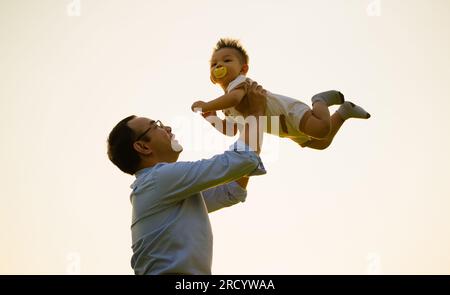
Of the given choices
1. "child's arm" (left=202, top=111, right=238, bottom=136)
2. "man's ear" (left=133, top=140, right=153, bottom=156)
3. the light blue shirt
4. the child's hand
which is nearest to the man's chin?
"man's ear" (left=133, top=140, right=153, bottom=156)

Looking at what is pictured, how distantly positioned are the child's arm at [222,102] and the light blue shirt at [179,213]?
71 centimetres

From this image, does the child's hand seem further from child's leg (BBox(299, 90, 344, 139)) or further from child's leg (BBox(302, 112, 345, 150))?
child's leg (BBox(302, 112, 345, 150))

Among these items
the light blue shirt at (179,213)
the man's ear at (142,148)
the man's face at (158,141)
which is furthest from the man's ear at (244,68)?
the light blue shirt at (179,213)

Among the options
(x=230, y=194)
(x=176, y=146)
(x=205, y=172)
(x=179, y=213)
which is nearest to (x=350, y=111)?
(x=230, y=194)

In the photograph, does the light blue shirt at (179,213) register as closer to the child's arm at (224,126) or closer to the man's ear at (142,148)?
the man's ear at (142,148)

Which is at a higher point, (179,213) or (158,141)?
(158,141)

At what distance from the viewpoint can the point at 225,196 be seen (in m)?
3.44

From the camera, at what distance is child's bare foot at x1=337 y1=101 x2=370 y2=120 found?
3959 mm

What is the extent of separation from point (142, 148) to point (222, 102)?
686 millimetres

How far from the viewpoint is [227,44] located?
4.11 meters

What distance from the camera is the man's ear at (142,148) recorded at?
309cm

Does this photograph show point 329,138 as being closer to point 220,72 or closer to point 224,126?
point 224,126
